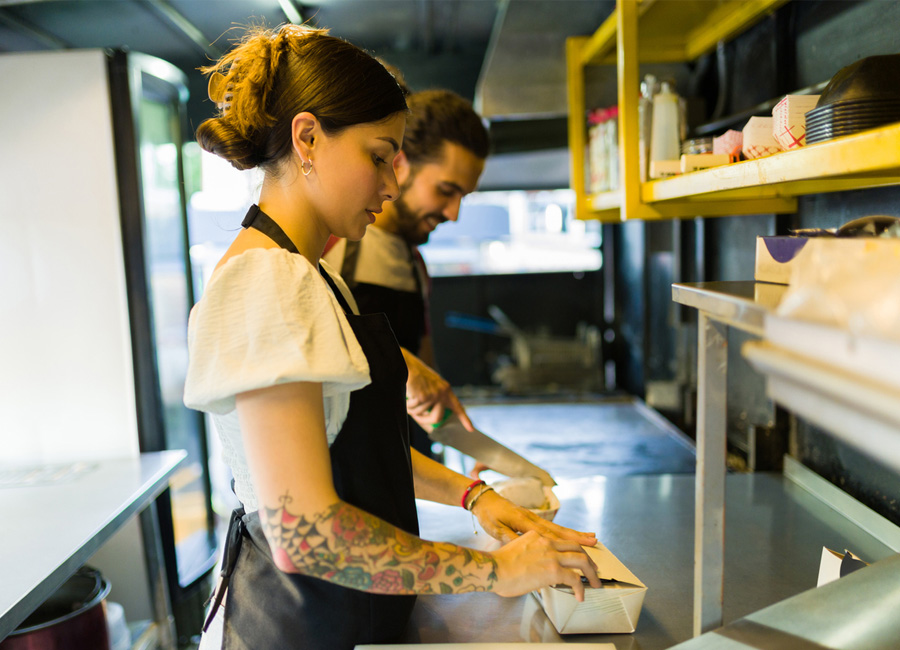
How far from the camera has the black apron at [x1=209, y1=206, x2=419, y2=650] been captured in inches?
36.0

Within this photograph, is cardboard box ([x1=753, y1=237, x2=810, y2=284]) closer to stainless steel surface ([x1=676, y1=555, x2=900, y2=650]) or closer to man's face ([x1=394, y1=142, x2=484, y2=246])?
stainless steel surface ([x1=676, y1=555, x2=900, y2=650])

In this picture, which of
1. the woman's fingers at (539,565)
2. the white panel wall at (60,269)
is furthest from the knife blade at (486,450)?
the white panel wall at (60,269)

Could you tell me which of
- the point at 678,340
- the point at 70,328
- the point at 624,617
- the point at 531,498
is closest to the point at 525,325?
the point at 678,340

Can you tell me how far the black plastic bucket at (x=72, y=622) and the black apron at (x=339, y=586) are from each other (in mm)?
1251

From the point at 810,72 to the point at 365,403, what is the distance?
1.42 metres

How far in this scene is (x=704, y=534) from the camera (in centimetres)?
83

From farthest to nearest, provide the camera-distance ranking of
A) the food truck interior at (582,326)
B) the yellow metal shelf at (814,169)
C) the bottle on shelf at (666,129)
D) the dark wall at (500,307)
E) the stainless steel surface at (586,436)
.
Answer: the dark wall at (500,307) → the stainless steel surface at (586,436) → the bottle on shelf at (666,129) → the food truck interior at (582,326) → the yellow metal shelf at (814,169)

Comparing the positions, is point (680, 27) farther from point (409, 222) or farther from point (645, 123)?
point (409, 222)

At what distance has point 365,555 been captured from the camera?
0.80 m

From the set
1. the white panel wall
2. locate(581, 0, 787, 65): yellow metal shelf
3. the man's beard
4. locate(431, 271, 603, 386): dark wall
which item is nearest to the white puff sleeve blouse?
the man's beard

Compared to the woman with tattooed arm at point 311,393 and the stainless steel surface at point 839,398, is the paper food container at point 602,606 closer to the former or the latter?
the woman with tattooed arm at point 311,393

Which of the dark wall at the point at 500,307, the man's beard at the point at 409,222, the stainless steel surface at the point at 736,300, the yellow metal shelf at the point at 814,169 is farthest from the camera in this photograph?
the dark wall at the point at 500,307

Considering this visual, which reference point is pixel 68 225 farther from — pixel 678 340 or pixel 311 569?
pixel 678 340

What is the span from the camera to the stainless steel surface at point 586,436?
7.01 ft
